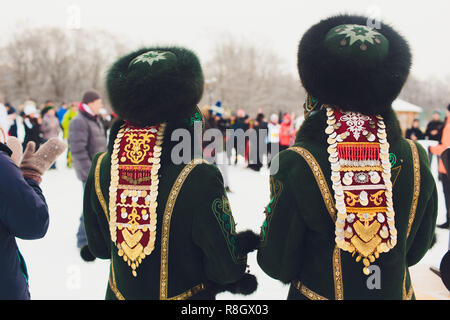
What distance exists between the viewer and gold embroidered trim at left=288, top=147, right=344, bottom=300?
4.58 feet

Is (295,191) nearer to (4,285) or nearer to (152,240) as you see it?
(152,240)

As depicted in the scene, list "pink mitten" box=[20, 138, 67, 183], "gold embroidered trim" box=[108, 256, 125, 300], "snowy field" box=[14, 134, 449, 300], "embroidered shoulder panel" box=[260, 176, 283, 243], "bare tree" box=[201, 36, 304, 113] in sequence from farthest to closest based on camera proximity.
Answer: "bare tree" box=[201, 36, 304, 113] < "snowy field" box=[14, 134, 449, 300] < "pink mitten" box=[20, 138, 67, 183] < "gold embroidered trim" box=[108, 256, 125, 300] < "embroidered shoulder panel" box=[260, 176, 283, 243]

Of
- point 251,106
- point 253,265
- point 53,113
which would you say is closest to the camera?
point 253,265

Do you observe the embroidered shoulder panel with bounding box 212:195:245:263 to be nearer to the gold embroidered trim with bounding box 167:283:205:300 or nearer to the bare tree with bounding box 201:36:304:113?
the gold embroidered trim with bounding box 167:283:205:300

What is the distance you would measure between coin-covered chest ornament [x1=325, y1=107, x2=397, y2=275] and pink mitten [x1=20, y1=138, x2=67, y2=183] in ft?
4.35

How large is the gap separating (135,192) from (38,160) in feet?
1.93

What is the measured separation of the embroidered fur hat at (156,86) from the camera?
1449 millimetres

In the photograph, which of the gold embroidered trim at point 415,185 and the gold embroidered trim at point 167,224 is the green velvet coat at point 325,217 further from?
the gold embroidered trim at point 167,224

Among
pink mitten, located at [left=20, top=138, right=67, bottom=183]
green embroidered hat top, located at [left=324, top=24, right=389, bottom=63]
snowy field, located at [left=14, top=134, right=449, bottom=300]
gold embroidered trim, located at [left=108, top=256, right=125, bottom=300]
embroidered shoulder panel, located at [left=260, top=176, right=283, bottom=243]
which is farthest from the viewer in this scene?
snowy field, located at [left=14, top=134, right=449, bottom=300]

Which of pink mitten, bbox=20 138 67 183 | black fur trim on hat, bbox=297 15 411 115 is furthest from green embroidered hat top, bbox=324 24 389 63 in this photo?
pink mitten, bbox=20 138 67 183

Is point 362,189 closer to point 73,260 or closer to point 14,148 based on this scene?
point 14,148

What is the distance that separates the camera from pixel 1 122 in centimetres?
160

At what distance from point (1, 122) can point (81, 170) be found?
234 centimetres
